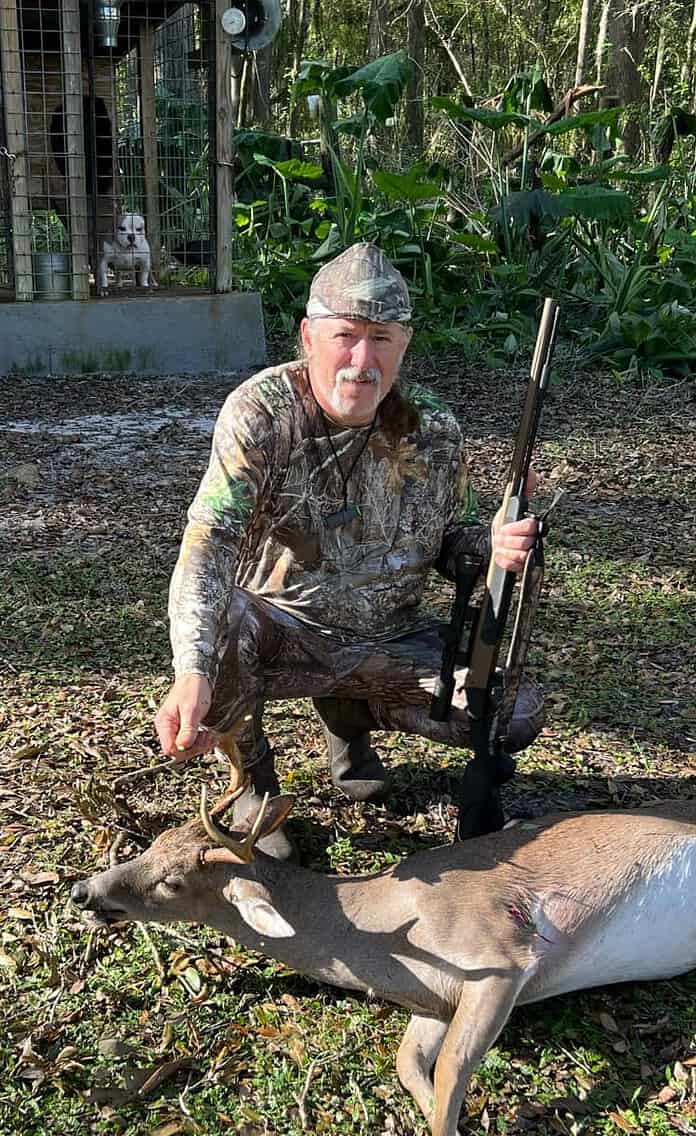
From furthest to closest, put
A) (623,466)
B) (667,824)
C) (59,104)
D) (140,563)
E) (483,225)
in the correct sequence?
(483,225) < (59,104) < (623,466) < (140,563) < (667,824)

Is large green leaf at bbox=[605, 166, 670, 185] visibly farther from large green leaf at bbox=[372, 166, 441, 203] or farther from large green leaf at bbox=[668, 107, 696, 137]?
large green leaf at bbox=[372, 166, 441, 203]

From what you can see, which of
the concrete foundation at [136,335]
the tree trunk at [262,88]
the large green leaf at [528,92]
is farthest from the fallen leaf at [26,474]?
the tree trunk at [262,88]

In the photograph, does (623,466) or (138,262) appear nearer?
(623,466)

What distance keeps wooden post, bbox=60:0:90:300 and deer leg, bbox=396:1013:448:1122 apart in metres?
7.91

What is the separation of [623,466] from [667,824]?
4870mm

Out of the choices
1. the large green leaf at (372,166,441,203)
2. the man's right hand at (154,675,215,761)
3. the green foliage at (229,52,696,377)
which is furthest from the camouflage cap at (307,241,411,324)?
the large green leaf at (372,166,441,203)

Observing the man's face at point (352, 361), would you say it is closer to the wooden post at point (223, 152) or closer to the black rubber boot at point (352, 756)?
the black rubber boot at point (352, 756)

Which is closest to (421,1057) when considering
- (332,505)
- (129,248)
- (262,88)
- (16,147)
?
(332,505)

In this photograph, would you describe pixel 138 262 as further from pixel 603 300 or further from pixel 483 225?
pixel 603 300

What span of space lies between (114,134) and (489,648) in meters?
8.69

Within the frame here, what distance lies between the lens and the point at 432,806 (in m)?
3.79

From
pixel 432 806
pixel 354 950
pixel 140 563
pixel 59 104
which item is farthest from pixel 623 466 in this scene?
pixel 59 104

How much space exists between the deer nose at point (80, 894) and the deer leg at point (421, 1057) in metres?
0.87

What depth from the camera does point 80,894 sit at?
9.86ft
